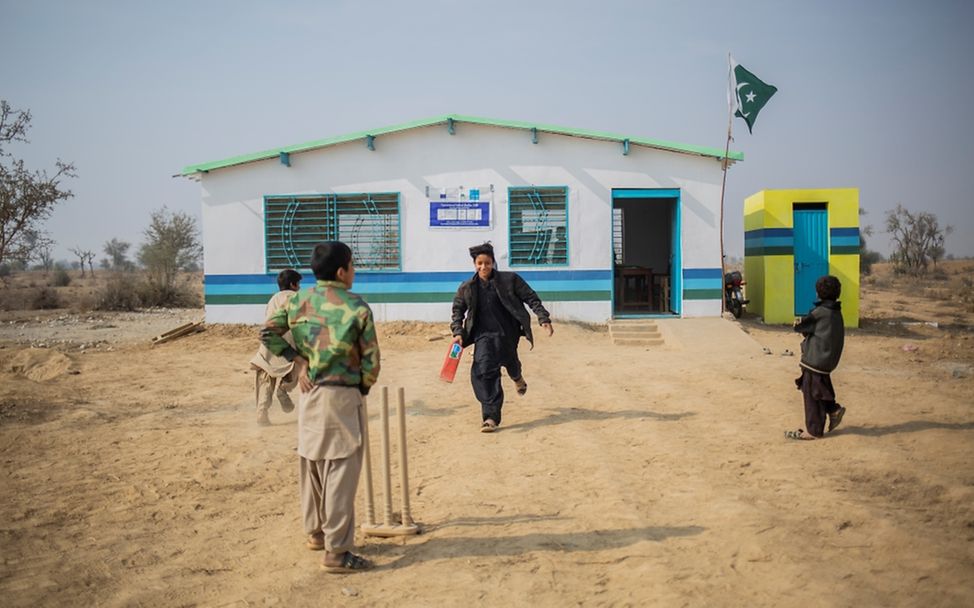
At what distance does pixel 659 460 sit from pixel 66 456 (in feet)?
16.7

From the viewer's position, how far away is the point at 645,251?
742 inches

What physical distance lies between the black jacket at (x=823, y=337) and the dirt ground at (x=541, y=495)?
26.3 inches

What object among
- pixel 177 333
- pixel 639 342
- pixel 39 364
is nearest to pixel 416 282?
pixel 639 342

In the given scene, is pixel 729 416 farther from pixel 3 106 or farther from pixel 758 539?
pixel 3 106

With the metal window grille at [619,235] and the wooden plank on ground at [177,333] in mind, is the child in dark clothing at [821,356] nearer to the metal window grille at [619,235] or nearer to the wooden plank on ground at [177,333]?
the wooden plank on ground at [177,333]

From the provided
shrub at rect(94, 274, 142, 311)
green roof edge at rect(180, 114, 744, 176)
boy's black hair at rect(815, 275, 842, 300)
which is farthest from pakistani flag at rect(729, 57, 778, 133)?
shrub at rect(94, 274, 142, 311)

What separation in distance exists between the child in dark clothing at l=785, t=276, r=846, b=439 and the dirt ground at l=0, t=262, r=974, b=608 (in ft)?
0.67

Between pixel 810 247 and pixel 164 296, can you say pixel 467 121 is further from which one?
pixel 164 296

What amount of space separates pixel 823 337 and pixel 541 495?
288 centimetres

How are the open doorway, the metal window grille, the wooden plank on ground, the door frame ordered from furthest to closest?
the metal window grille, the door frame, the open doorway, the wooden plank on ground

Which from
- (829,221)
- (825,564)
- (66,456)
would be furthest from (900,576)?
(829,221)

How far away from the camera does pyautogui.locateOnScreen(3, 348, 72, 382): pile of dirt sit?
9.91 m

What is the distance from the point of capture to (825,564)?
3.53 m

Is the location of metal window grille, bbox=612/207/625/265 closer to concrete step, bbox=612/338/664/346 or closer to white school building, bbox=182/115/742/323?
white school building, bbox=182/115/742/323
